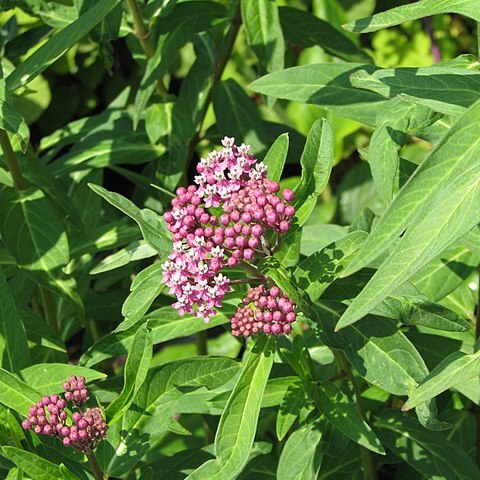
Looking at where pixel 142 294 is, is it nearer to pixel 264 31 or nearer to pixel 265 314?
pixel 265 314

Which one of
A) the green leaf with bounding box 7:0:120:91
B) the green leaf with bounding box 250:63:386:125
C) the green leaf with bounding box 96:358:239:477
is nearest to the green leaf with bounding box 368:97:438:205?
the green leaf with bounding box 250:63:386:125

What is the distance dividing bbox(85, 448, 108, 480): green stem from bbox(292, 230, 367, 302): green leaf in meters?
0.56

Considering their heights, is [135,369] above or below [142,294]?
below

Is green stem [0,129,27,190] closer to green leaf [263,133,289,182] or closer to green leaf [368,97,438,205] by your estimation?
green leaf [263,133,289,182]

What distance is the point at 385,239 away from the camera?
4.86 feet

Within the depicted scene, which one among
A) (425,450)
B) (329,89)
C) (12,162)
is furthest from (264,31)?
(425,450)

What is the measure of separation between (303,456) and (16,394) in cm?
69

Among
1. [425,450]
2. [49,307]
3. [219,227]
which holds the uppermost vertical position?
[219,227]

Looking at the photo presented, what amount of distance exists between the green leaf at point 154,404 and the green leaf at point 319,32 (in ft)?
4.20

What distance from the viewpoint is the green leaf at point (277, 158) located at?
76.2 inches

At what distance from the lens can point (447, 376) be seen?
1.75 m

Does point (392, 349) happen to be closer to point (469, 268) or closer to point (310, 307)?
point (310, 307)

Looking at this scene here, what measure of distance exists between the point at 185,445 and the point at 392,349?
5.43 feet

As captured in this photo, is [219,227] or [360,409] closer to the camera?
[219,227]
